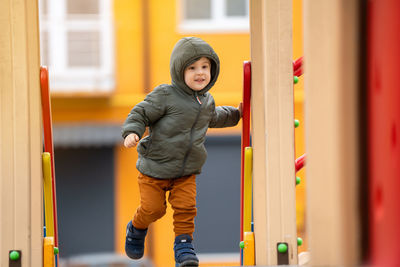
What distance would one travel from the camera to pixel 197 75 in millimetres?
2914

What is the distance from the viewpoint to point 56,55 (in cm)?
1080

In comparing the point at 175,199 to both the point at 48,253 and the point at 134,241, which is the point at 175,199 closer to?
the point at 134,241

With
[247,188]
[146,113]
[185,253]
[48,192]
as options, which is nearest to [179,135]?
[146,113]

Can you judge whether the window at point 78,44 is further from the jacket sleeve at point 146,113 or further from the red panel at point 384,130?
the red panel at point 384,130

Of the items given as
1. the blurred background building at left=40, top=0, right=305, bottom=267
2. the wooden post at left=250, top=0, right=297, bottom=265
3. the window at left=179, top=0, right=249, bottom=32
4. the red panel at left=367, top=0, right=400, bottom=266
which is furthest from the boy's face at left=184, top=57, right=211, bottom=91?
the window at left=179, top=0, right=249, bottom=32

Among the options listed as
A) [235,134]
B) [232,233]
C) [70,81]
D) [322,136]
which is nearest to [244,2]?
[235,134]

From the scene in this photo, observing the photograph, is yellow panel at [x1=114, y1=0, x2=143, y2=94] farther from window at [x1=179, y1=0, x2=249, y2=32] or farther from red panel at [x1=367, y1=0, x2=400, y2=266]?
red panel at [x1=367, y1=0, x2=400, y2=266]

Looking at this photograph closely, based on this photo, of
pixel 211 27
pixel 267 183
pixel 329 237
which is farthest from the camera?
pixel 211 27

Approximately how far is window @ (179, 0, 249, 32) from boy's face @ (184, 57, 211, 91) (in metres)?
7.77

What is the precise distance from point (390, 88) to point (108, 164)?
410 inches

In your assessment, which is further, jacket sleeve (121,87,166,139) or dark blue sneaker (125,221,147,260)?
dark blue sneaker (125,221,147,260)

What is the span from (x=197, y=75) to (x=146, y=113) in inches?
11.3

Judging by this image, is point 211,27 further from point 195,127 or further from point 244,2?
point 195,127

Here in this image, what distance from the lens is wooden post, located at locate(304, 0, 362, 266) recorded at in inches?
35.6
